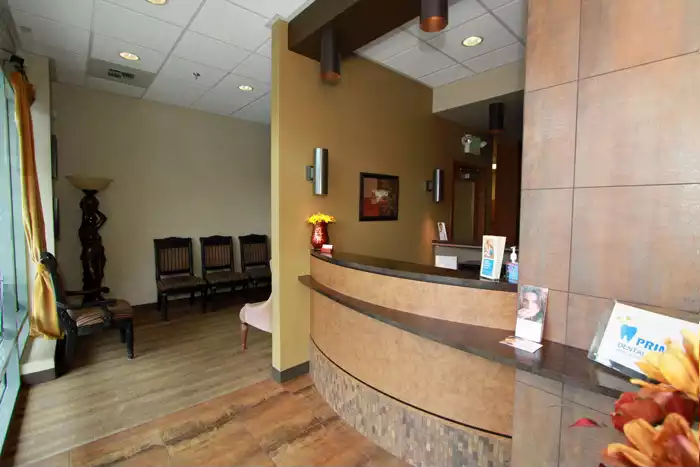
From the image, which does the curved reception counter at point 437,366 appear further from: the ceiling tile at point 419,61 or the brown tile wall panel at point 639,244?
the ceiling tile at point 419,61

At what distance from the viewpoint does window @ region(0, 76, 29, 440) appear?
2691 mm

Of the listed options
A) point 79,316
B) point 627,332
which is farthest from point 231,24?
point 627,332

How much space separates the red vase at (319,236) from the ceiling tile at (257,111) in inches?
103

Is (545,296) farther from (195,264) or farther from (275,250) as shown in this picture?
(195,264)

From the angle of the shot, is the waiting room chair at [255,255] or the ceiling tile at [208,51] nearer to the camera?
the ceiling tile at [208,51]

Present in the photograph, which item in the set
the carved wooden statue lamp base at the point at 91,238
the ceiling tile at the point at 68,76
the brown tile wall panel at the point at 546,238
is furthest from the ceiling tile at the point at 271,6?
the carved wooden statue lamp base at the point at 91,238

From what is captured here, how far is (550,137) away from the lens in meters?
1.54

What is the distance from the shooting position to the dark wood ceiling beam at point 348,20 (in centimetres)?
243

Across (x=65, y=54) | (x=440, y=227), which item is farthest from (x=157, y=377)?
(x=440, y=227)

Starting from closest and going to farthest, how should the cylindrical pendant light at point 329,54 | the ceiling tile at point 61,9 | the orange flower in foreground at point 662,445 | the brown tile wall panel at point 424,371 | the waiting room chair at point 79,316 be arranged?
the orange flower in foreground at point 662,445
the brown tile wall panel at point 424,371
the ceiling tile at point 61,9
the cylindrical pendant light at point 329,54
the waiting room chair at point 79,316

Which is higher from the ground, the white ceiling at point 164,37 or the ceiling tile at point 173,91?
the ceiling tile at point 173,91

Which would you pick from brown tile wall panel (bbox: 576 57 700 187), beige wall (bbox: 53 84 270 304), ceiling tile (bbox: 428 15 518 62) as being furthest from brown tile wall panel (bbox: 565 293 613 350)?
beige wall (bbox: 53 84 270 304)

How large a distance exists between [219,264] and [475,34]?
4862 millimetres

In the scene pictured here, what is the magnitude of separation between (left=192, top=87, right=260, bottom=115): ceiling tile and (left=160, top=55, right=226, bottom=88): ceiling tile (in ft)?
1.01
